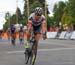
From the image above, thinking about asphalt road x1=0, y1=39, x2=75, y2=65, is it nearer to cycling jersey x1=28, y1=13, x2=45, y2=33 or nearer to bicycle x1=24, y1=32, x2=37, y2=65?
bicycle x1=24, y1=32, x2=37, y2=65

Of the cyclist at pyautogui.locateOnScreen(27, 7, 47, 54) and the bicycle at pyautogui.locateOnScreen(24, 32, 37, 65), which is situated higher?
the cyclist at pyautogui.locateOnScreen(27, 7, 47, 54)

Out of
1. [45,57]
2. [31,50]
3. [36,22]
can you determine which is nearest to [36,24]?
[36,22]

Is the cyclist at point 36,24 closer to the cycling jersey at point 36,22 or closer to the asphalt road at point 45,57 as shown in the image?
the cycling jersey at point 36,22

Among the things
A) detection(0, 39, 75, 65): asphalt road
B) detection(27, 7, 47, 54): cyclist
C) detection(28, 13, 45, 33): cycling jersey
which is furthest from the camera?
detection(0, 39, 75, 65): asphalt road

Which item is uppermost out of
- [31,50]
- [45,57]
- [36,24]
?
[36,24]

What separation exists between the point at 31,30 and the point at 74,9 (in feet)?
236

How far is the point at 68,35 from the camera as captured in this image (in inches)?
2140

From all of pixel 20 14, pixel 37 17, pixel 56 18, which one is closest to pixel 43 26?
pixel 37 17

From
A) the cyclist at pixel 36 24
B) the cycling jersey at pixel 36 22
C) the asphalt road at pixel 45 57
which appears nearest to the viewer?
the cyclist at pixel 36 24

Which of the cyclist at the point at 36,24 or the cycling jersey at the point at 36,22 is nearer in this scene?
the cyclist at the point at 36,24

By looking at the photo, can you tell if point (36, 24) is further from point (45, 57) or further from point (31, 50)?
point (45, 57)

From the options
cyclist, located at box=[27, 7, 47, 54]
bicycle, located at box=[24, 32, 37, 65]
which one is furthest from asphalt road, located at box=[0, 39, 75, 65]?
cyclist, located at box=[27, 7, 47, 54]

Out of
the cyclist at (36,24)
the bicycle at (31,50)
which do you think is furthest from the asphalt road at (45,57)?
the cyclist at (36,24)

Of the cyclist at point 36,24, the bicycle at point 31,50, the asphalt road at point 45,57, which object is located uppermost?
the cyclist at point 36,24
